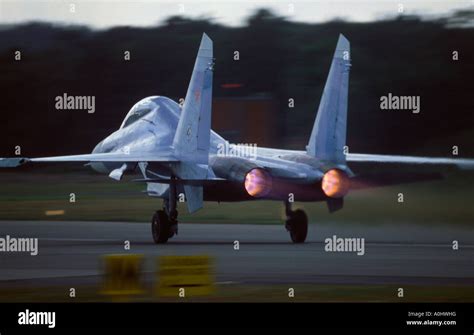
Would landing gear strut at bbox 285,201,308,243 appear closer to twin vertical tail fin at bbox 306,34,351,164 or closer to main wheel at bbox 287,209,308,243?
main wheel at bbox 287,209,308,243

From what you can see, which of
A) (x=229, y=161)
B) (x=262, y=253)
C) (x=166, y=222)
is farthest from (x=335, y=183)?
(x=166, y=222)

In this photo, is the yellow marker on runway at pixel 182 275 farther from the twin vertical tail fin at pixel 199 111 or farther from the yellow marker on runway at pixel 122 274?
the twin vertical tail fin at pixel 199 111

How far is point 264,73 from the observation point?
25.4 m

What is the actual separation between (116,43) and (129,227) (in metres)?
5.95

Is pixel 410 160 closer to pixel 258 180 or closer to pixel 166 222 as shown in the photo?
pixel 258 180

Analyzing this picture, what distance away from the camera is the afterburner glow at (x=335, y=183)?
23312 millimetres

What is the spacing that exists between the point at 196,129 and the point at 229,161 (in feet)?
3.06

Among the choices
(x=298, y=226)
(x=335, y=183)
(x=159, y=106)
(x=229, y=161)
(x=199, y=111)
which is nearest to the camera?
(x=335, y=183)

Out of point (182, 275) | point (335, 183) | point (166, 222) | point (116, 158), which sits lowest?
point (182, 275)

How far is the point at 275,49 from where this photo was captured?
25.3 metres

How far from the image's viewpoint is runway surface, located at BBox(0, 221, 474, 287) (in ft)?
61.0

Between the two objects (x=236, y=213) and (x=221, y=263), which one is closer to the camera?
(x=221, y=263)
